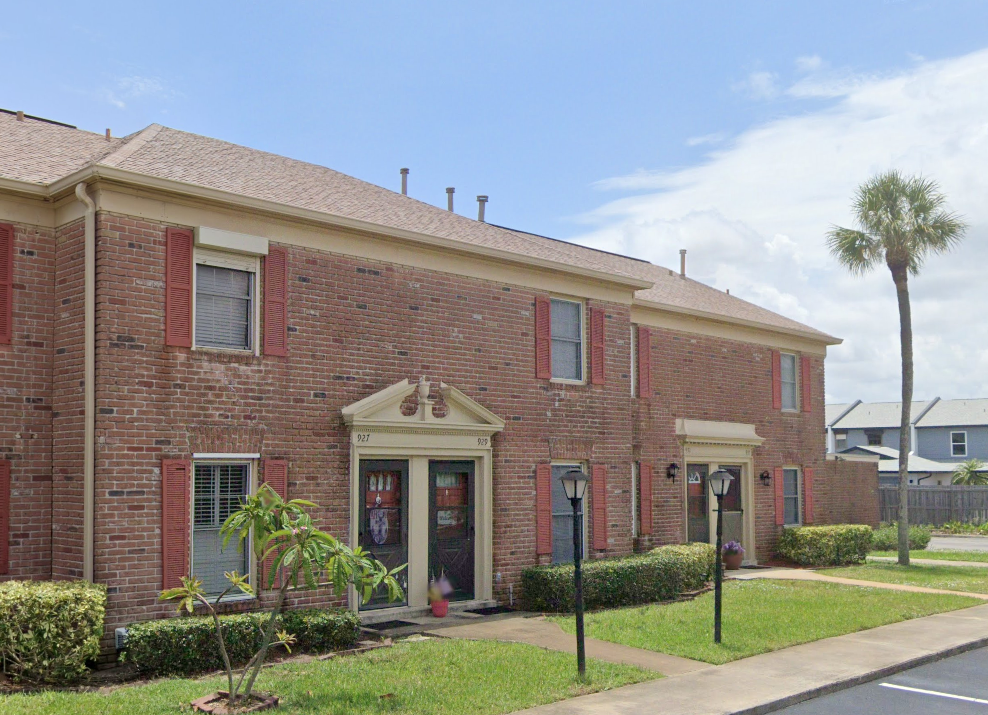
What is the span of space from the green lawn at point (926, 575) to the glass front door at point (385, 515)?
35.6 ft

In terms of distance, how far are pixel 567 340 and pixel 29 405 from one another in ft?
29.2

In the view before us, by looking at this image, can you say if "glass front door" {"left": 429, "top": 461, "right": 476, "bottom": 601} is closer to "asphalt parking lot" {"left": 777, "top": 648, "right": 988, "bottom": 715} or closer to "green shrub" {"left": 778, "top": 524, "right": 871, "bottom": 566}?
"asphalt parking lot" {"left": 777, "top": 648, "right": 988, "bottom": 715}

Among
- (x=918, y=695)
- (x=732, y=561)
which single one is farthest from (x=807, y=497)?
(x=918, y=695)

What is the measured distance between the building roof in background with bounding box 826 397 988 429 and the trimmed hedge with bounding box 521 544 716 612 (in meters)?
41.2

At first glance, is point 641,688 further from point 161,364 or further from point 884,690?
point 161,364

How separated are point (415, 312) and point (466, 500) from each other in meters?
3.15

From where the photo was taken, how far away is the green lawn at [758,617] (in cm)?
1232

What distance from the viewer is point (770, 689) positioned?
1000 cm

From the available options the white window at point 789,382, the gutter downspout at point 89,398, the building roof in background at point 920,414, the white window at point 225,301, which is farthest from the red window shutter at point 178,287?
the building roof in background at point 920,414

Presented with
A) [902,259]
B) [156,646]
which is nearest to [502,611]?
[156,646]

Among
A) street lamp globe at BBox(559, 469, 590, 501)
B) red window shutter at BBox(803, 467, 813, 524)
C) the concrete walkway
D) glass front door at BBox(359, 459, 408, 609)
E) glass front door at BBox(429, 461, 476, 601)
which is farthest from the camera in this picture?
red window shutter at BBox(803, 467, 813, 524)

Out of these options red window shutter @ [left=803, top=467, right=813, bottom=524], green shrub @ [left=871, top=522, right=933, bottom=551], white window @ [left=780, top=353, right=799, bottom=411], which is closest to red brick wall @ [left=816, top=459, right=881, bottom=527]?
green shrub @ [left=871, top=522, right=933, bottom=551]

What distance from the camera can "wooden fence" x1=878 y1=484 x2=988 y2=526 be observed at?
122 ft

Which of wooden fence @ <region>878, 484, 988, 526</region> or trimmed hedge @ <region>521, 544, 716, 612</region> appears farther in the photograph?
wooden fence @ <region>878, 484, 988, 526</region>
